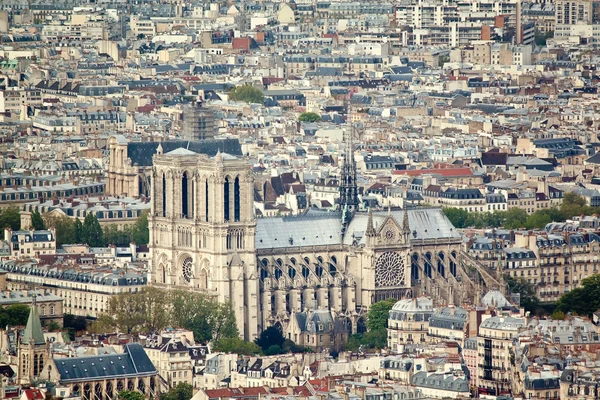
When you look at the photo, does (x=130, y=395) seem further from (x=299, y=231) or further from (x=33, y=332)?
(x=299, y=231)

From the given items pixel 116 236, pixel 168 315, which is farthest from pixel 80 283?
pixel 116 236

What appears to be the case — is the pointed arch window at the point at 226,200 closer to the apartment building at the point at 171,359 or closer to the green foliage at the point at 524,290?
the green foliage at the point at 524,290

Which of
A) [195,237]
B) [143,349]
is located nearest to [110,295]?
[195,237]

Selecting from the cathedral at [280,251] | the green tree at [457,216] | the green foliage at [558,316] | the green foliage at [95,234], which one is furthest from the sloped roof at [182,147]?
the green foliage at [558,316]

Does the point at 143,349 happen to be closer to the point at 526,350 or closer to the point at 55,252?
the point at 526,350

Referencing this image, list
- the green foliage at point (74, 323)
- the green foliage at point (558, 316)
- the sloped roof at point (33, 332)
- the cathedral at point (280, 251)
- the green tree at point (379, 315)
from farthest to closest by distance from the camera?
the cathedral at point (280, 251) → the green tree at point (379, 315) → the green foliage at point (74, 323) → the green foliage at point (558, 316) → the sloped roof at point (33, 332)

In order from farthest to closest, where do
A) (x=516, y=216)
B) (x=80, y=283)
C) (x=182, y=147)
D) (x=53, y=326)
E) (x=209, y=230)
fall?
1. (x=516, y=216)
2. (x=182, y=147)
3. (x=80, y=283)
4. (x=209, y=230)
5. (x=53, y=326)
